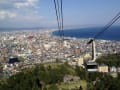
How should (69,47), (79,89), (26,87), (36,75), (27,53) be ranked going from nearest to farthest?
(79,89)
(26,87)
(36,75)
(27,53)
(69,47)

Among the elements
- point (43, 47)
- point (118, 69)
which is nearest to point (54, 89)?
point (118, 69)

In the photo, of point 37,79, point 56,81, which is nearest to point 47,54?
point 37,79

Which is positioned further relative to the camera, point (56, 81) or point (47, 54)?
point (47, 54)

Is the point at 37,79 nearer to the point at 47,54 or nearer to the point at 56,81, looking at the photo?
the point at 56,81

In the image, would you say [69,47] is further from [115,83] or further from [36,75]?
[115,83]

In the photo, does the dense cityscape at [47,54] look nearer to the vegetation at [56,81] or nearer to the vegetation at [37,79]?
the vegetation at [56,81]

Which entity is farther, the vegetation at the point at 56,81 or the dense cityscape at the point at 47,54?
the dense cityscape at the point at 47,54

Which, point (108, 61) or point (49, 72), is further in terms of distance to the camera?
point (108, 61)

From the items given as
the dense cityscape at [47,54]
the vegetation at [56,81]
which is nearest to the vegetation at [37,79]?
the vegetation at [56,81]

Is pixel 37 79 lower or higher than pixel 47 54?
higher

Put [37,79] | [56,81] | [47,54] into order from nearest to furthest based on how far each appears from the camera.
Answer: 1. [56,81]
2. [37,79]
3. [47,54]

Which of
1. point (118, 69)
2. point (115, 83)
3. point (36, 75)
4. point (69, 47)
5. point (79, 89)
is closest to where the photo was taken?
point (79, 89)
